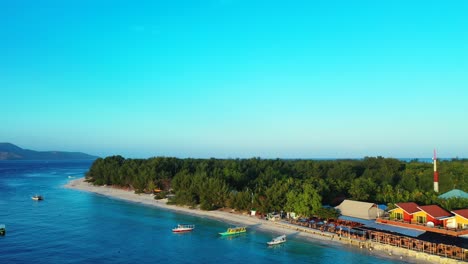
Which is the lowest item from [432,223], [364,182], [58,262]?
[58,262]

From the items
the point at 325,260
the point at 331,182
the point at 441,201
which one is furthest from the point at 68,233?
the point at 441,201

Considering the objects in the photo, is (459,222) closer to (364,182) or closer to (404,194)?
(404,194)

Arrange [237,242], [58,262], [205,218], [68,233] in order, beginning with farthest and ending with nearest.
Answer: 1. [205,218]
2. [68,233]
3. [237,242]
4. [58,262]

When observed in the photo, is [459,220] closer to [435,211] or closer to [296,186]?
[435,211]

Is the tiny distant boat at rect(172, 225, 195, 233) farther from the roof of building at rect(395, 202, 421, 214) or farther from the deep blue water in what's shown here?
the roof of building at rect(395, 202, 421, 214)


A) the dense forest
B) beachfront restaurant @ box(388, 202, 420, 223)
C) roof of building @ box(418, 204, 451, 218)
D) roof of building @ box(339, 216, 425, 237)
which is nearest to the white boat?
the dense forest

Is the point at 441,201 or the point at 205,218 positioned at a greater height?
the point at 441,201

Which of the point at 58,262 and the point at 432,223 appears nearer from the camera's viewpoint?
the point at 58,262

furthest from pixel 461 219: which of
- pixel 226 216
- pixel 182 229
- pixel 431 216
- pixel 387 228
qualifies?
pixel 182 229

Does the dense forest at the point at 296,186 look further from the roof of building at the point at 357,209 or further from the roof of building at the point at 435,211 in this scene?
the roof of building at the point at 435,211
